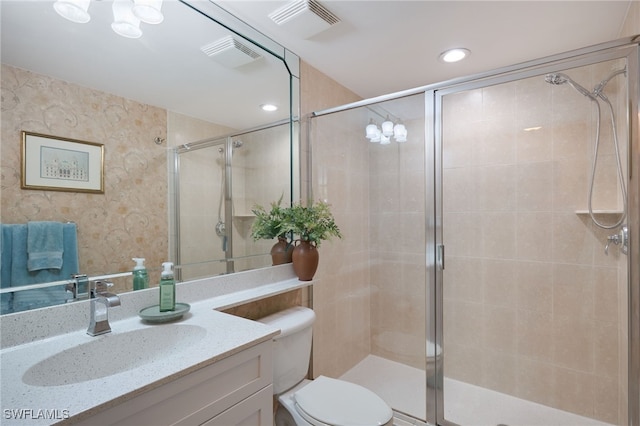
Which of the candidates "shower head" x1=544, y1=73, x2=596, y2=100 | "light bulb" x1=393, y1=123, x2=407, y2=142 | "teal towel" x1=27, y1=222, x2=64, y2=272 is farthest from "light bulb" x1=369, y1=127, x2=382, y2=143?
"teal towel" x1=27, y1=222, x2=64, y2=272

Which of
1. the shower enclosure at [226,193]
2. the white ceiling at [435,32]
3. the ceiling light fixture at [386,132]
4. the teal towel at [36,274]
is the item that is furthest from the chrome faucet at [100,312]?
the ceiling light fixture at [386,132]

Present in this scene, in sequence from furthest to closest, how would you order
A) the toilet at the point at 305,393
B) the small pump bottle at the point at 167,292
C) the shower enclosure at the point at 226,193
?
the shower enclosure at the point at 226,193 → the toilet at the point at 305,393 → the small pump bottle at the point at 167,292

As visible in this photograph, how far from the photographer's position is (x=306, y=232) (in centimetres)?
177

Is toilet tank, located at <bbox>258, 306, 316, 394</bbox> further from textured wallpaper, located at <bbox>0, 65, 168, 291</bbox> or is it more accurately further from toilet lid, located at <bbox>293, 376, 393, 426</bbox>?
textured wallpaper, located at <bbox>0, 65, 168, 291</bbox>

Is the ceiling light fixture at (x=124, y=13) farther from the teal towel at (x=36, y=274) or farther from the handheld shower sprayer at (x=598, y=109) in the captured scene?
the handheld shower sprayer at (x=598, y=109)

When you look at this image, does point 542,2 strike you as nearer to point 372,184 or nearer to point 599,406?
point 372,184

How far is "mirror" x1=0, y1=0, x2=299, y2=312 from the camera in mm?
1018

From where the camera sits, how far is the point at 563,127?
1.94 m

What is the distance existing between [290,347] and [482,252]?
5.00 feet

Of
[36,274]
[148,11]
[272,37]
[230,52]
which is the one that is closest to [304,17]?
[272,37]

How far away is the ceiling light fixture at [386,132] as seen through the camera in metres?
2.13

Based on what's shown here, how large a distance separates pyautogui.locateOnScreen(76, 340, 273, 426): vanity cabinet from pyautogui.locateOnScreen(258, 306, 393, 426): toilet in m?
0.36

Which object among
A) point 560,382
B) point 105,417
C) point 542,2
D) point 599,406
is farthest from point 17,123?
point 599,406

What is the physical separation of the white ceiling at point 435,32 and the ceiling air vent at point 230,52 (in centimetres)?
14
